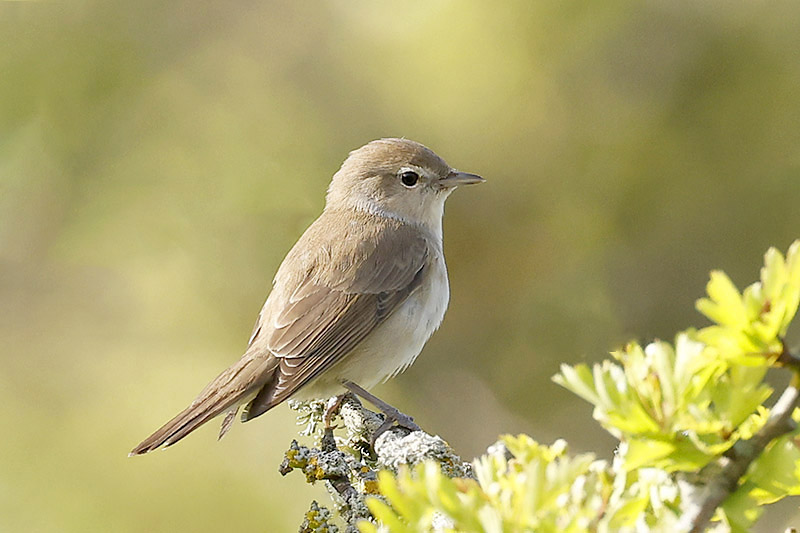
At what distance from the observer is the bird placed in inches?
101

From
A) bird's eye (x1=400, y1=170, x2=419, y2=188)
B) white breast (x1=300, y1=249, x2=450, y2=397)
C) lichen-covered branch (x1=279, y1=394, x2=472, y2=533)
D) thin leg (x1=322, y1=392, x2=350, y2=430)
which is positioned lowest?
lichen-covered branch (x1=279, y1=394, x2=472, y2=533)

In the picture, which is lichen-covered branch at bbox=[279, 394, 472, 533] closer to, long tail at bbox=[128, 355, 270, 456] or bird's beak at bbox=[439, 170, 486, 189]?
long tail at bbox=[128, 355, 270, 456]

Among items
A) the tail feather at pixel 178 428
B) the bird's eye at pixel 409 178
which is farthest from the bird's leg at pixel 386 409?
the bird's eye at pixel 409 178

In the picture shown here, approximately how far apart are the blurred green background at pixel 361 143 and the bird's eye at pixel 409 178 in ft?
0.68

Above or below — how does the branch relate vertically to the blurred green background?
below

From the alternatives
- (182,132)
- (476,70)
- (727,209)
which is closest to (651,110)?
(727,209)

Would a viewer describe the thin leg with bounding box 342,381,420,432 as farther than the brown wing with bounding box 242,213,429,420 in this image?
No

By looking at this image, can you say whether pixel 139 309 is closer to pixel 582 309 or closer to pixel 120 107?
pixel 120 107

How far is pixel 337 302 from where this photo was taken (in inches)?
111

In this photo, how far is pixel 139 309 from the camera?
328 centimetres

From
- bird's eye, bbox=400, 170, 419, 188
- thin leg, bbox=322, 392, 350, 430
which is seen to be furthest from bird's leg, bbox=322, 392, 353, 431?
bird's eye, bbox=400, 170, 419, 188

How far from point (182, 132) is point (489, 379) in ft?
5.04

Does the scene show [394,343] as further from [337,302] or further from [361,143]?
[361,143]

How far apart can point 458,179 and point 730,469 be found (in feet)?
8.30
